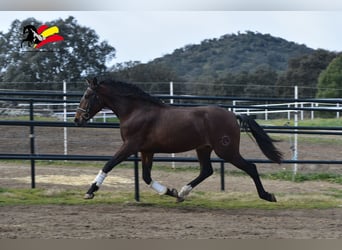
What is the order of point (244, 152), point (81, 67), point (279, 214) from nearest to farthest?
point (279, 214) → point (244, 152) → point (81, 67)

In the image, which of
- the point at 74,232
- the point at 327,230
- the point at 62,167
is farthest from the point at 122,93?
the point at 62,167

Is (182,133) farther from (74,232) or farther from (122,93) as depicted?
(74,232)

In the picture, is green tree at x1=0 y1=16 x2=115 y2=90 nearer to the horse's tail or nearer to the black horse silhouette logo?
the black horse silhouette logo

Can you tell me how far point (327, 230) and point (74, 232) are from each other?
7.77ft

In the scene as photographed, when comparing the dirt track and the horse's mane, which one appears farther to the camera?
the horse's mane

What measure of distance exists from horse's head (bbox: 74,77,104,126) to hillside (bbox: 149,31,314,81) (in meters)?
27.4

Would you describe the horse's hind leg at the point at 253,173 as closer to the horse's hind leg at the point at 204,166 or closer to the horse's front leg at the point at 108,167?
the horse's hind leg at the point at 204,166

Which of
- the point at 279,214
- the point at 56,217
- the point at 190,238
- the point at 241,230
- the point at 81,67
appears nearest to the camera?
the point at 190,238

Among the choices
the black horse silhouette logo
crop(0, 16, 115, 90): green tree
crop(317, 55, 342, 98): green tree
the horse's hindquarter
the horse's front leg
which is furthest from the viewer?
crop(317, 55, 342, 98): green tree

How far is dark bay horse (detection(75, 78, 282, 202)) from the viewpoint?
19.8 ft

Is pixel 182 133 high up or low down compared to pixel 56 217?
up

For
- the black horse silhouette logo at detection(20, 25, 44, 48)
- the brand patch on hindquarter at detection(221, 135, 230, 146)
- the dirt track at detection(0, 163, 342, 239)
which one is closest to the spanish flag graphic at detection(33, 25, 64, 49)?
the black horse silhouette logo at detection(20, 25, 44, 48)

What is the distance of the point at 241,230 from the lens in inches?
188

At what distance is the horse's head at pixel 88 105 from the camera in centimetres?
621
